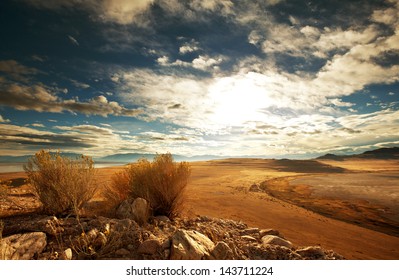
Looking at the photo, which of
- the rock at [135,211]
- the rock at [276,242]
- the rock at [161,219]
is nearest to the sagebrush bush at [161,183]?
the rock at [161,219]

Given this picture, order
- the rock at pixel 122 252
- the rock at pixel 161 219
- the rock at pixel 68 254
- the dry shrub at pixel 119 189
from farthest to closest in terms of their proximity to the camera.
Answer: the dry shrub at pixel 119 189
the rock at pixel 161 219
the rock at pixel 122 252
the rock at pixel 68 254

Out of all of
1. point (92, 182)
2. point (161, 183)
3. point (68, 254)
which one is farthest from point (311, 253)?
point (92, 182)

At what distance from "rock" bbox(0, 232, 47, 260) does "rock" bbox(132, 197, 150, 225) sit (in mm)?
1551

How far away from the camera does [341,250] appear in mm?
4938

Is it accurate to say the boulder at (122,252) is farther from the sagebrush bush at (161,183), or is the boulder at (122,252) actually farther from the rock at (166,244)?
the sagebrush bush at (161,183)

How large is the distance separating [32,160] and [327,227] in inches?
285

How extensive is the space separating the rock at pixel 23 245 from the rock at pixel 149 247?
1.25 metres

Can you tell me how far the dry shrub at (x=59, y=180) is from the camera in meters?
4.59

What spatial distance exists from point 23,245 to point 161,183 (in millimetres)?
2789

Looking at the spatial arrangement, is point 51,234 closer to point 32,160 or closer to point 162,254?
point 162,254

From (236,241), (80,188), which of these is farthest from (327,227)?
(80,188)

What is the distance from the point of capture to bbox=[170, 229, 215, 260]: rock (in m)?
3.27

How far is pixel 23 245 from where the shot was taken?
3.14 metres

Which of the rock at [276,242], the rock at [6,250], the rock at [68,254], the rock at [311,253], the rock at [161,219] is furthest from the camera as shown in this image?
the rock at [161,219]
